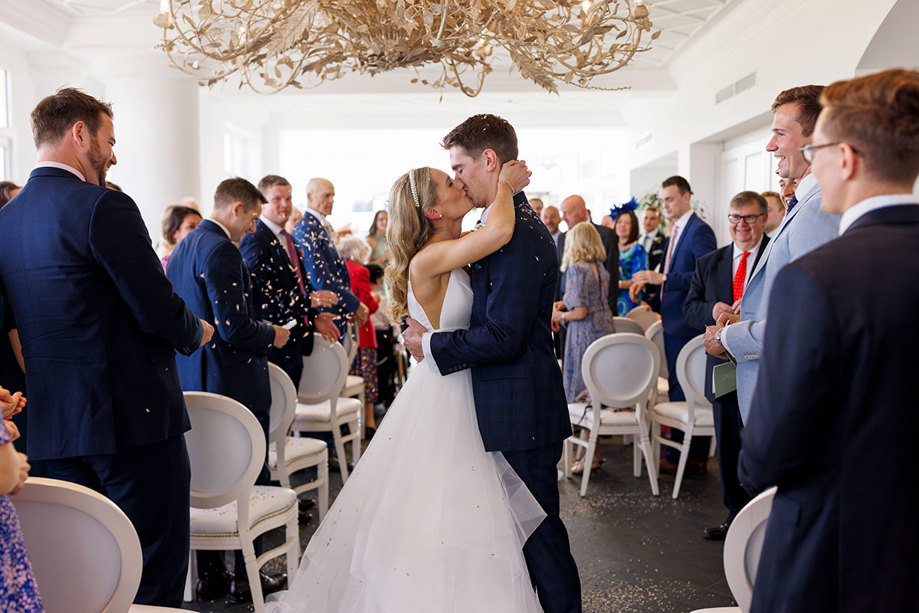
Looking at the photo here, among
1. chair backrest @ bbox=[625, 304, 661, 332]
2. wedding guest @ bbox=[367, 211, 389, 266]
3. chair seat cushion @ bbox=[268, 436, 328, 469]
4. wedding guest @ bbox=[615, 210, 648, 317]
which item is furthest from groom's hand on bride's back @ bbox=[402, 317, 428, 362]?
wedding guest @ bbox=[367, 211, 389, 266]

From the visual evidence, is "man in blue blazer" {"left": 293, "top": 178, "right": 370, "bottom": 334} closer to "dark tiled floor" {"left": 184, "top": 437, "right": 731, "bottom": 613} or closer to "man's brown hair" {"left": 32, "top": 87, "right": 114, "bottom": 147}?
"dark tiled floor" {"left": 184, "top": 437, "right": 731, "bottom": 613}

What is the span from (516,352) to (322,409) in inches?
102

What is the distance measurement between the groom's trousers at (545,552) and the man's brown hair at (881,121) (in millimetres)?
1318

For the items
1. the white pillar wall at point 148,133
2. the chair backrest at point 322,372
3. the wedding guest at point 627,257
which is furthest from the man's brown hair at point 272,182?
the white pillar wall at point 148,133

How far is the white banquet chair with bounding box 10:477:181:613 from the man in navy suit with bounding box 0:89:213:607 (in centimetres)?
59

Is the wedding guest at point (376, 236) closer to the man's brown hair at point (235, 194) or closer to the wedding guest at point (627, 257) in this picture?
the wedding guest at point (627, 257)

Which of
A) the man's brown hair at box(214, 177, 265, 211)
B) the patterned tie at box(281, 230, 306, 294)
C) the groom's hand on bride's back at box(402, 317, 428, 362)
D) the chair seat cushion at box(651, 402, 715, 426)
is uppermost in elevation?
the man's brown hair at box(214, 177, 265, 211)

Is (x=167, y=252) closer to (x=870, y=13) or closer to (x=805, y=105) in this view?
(x=805, y=105)

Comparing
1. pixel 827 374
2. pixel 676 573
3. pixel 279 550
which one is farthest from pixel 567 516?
pixel 827 374

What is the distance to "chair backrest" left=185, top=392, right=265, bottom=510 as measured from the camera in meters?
2.51

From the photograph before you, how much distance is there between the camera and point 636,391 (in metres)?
4.42

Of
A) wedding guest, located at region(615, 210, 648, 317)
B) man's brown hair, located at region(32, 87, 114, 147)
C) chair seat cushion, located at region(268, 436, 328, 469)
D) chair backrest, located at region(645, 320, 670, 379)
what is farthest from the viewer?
wedding guest, located at region(615, 210, 648, 317)

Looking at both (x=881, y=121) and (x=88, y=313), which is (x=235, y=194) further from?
(x=881, y=121)

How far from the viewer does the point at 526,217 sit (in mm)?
2223
